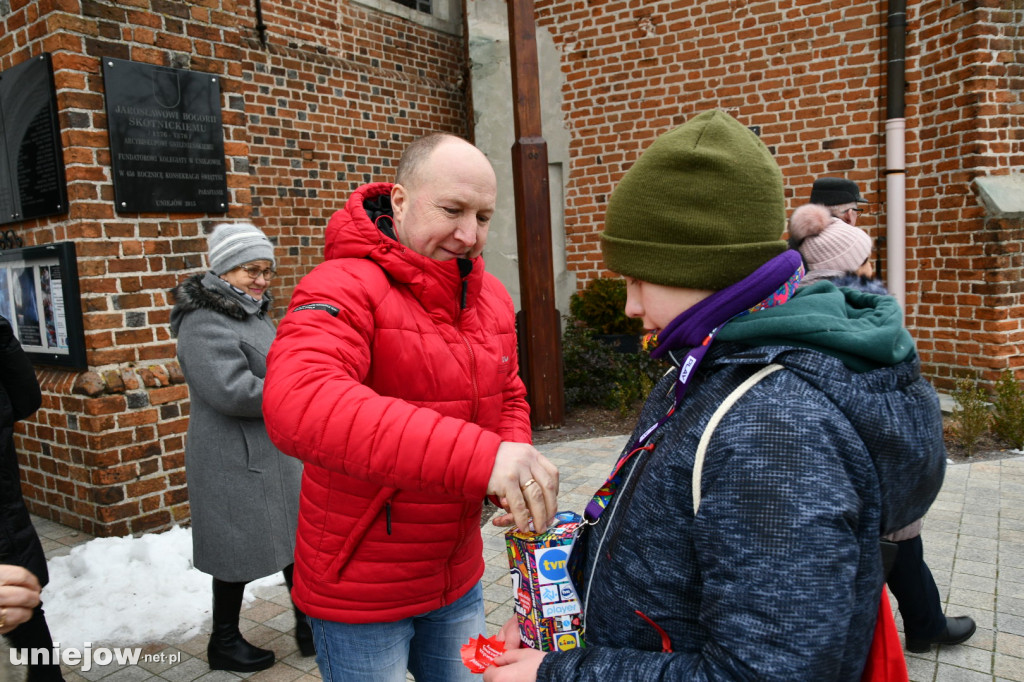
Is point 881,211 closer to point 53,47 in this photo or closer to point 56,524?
point 53,47

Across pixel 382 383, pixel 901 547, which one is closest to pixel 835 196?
pixel 901 547

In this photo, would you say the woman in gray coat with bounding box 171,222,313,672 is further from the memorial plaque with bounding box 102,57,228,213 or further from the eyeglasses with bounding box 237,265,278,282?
the memorial plaque with bounding box 102,57,228,213

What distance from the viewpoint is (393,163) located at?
9.64 m

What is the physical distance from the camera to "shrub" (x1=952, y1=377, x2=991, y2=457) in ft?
18.7

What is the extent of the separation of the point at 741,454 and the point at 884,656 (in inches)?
20.1

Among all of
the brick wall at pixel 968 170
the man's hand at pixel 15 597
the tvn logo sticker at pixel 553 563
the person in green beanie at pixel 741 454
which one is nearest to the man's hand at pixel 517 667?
the person in green beanie at pixel 741 454

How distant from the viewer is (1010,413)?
589cm

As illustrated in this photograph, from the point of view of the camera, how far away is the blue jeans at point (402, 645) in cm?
179

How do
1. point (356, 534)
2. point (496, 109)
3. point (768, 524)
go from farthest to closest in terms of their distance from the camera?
point (496, 109), point (356, 534), point (768, 524)

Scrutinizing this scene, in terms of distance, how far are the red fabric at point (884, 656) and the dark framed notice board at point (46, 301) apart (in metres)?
4.45

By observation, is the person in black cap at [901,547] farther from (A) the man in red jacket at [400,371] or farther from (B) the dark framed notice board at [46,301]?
(B) the dark framed notice board at [46,301]

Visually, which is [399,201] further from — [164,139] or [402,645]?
[164,139]

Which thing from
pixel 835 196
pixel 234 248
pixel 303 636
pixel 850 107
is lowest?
pixel 303 636

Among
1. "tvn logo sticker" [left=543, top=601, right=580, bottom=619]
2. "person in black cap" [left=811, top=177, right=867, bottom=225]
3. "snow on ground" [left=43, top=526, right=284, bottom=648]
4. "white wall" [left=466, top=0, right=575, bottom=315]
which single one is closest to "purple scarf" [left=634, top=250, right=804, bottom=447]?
"tvn logo sticker" [left=543, top=601, right=580, bottom=619]
